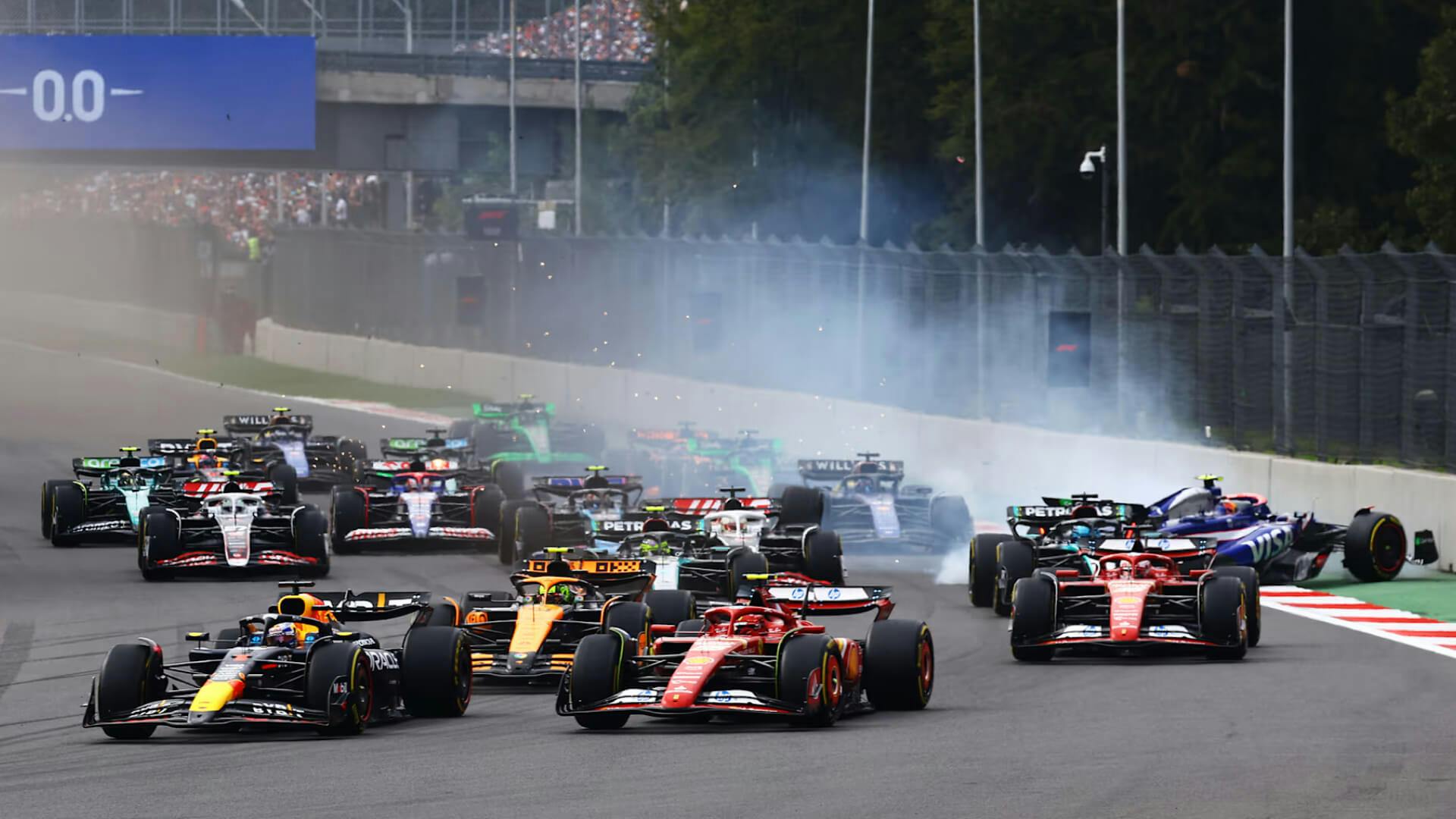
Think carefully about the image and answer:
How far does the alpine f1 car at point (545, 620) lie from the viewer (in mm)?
18266

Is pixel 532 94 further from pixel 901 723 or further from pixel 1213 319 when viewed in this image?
pixel 901 723

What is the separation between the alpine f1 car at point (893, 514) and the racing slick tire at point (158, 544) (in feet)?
23.2

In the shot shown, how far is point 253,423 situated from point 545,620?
65.9ft

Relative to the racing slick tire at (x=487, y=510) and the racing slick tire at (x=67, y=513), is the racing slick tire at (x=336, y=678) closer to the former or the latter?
the racing slick tire at (x=487, y=510)

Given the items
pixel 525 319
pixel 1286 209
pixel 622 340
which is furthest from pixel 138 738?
pixel 525 319

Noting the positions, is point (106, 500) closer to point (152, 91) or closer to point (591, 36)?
point (152, 91)

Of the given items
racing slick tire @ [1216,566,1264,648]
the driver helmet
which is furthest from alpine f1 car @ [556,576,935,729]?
racing slick tire @ [1216,566,1264,648]

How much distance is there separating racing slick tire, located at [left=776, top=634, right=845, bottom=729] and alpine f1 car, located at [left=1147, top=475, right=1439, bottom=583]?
27.9 feet

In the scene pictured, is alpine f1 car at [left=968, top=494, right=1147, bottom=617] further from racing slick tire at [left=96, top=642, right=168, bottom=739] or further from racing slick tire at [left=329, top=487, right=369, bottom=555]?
racing slick tire at [left=96, top=642, right=168, bottom=739]

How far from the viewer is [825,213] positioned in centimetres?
7781

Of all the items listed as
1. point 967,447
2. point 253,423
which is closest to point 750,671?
point 967,447

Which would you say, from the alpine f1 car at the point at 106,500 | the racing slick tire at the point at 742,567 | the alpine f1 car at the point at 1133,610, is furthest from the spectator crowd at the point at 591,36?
the alpine f1 car at the point at 1133,610

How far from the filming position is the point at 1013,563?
22.3 meters

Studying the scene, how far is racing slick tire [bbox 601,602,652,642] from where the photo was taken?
17844 mm
